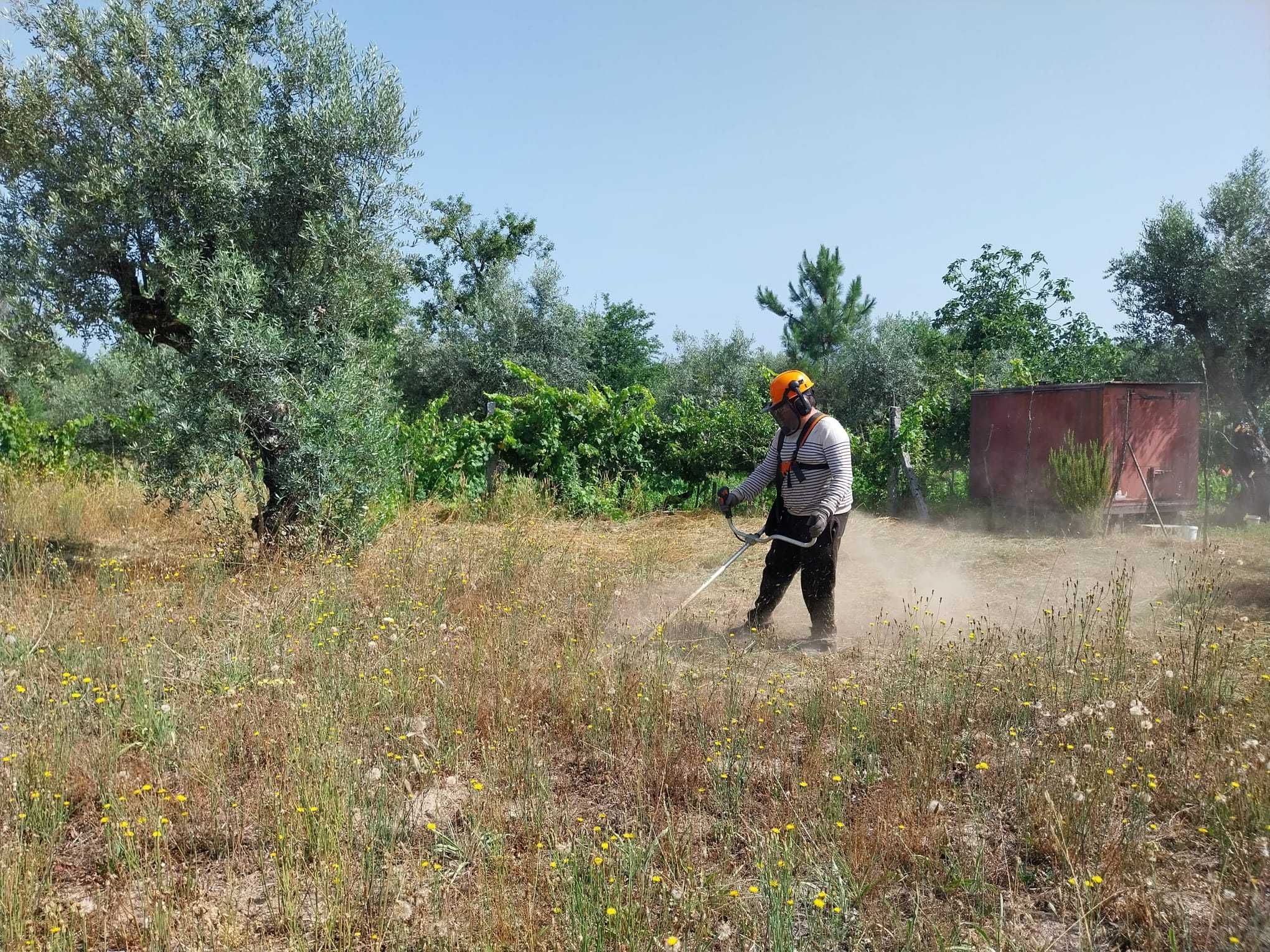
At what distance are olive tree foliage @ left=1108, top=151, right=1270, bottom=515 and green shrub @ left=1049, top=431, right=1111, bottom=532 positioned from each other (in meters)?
7.09

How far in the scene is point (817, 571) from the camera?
20.1 feet

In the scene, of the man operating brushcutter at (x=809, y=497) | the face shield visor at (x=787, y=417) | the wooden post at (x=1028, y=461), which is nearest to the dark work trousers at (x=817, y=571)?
the man operating brushcutter at (x=809, y=497)

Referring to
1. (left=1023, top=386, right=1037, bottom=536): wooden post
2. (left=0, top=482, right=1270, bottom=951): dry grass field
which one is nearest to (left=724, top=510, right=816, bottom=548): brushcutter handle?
(left=0, top=482, right=1270, bottom=951): dry grass field

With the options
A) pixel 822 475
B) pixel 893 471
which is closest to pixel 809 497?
pixel 822 475

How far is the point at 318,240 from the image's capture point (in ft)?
24.1

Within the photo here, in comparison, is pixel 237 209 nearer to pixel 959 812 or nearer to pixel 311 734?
pixel 311 734

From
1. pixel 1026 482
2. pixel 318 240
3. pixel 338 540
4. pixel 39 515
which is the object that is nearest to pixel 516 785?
pixel 338 540

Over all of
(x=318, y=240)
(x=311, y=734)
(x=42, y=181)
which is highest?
(x=42, y=181)

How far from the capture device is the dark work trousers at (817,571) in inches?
241

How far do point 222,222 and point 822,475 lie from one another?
5067mm

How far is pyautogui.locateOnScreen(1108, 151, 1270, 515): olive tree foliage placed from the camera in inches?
671

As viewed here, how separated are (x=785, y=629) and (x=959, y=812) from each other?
325 centimetres

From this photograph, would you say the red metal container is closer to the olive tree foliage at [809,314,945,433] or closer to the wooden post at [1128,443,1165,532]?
the wooden post at [1128,443,1165,532]

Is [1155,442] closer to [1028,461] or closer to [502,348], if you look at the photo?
[1028,461]
